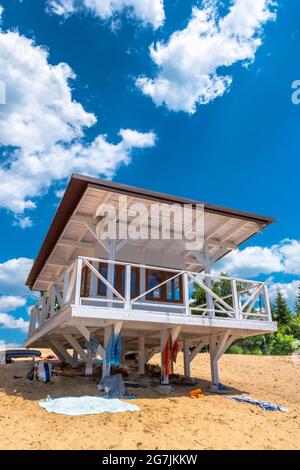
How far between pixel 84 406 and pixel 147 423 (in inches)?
62.7

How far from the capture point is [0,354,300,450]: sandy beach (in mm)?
6223

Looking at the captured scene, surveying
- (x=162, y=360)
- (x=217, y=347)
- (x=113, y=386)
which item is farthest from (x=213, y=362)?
(x=113, y=386)

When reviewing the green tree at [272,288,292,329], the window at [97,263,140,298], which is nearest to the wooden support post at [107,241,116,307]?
the window at [97,263,140,298]

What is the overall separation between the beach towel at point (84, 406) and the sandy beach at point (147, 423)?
0.20m

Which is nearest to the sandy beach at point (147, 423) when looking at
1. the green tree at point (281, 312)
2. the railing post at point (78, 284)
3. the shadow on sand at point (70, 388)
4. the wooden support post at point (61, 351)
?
the shadow on sand at point (70, 388)

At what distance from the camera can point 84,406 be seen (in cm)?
794

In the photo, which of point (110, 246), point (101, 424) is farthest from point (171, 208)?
point (101, 424)

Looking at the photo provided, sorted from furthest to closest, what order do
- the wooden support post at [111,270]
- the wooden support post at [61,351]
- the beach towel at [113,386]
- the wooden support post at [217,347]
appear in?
the wooden support post at [61,351], the wooden support post at [217,347], the wooden support post at [111,270], the beach towel at [113,386]

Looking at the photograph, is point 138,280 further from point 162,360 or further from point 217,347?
point 217,347

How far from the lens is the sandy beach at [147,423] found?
245 inches

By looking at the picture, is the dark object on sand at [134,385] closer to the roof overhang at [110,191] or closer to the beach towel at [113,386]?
the beach towel at [113,386]
